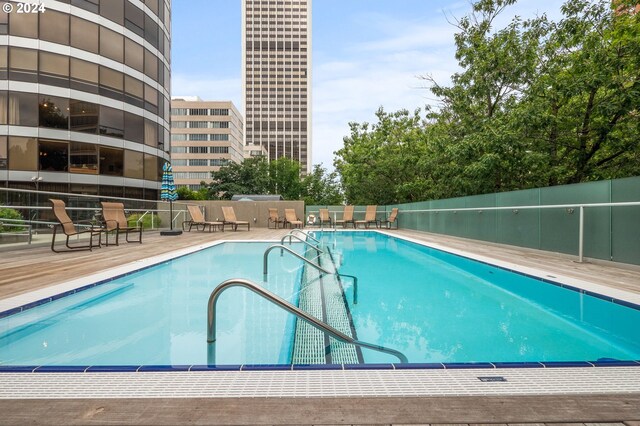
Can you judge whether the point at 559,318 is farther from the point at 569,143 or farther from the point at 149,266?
the point at 569,143

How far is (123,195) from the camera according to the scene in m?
18.6

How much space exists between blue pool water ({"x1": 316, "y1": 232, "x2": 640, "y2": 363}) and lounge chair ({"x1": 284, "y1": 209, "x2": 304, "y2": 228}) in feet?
39.8

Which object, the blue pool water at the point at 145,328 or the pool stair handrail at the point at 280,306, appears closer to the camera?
the pool stair handrail at the point at 280,306

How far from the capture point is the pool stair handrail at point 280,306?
A: 2.11m

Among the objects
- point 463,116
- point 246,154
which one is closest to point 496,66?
point 463,116

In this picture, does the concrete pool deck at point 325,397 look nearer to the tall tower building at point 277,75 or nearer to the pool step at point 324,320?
the pool step at point 324,320

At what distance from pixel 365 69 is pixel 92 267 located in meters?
58.6

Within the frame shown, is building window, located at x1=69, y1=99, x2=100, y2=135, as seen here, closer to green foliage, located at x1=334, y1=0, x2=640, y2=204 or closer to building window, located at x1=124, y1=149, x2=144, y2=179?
building window, located at x1=124, y1=149, x2=144, y2=179

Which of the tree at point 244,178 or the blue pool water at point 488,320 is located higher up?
the tree at point 244,178

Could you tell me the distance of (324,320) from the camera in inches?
132

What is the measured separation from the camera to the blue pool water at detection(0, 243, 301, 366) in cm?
250

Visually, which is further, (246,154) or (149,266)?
(246,154)

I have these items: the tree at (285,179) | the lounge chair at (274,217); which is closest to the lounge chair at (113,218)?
the lounge chair at (274,217)

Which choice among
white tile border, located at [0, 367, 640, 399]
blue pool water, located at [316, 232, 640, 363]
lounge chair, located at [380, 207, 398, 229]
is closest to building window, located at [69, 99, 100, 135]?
lounge chair, located at [380, 207, 398, 229]
